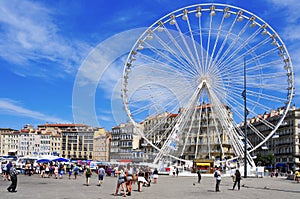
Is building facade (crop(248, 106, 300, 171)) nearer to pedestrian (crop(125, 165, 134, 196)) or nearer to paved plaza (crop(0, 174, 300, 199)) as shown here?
paved plaza (crop(0, 174, 300, 199))

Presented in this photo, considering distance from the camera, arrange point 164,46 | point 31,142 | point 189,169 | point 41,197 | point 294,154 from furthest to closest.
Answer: point 31,142 → point 294,154 → point 189,169 → point 164,46 → point 41,197

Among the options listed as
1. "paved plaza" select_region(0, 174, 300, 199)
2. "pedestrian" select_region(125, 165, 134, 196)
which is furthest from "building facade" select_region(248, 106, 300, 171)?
"pedestrian" select_region(125, 165, 134, 196)

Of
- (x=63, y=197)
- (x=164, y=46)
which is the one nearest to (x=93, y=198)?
(x=63, y=197)

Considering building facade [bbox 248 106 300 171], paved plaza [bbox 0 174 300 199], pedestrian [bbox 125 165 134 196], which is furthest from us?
building facade [bbox 248 106 300 171]

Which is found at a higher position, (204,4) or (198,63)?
(204,4)

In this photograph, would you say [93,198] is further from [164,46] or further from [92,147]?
[92,147]

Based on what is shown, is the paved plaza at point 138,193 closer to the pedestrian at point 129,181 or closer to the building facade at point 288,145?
the pedestrian at point 129,181

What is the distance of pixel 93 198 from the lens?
811 inches

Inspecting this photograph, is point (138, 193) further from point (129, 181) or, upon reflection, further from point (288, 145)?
point (288, 145)

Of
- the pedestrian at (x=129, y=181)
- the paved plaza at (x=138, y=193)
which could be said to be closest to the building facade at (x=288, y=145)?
the paved plaza at (x=138, y=193)

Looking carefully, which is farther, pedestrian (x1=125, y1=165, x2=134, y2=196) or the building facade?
the building facade

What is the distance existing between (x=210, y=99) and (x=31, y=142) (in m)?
131

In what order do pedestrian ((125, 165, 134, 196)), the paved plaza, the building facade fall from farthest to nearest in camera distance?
the building facade, pedestrian ((125, 165, 134, 196)), the paved plaza

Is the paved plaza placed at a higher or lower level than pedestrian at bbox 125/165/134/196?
lower
